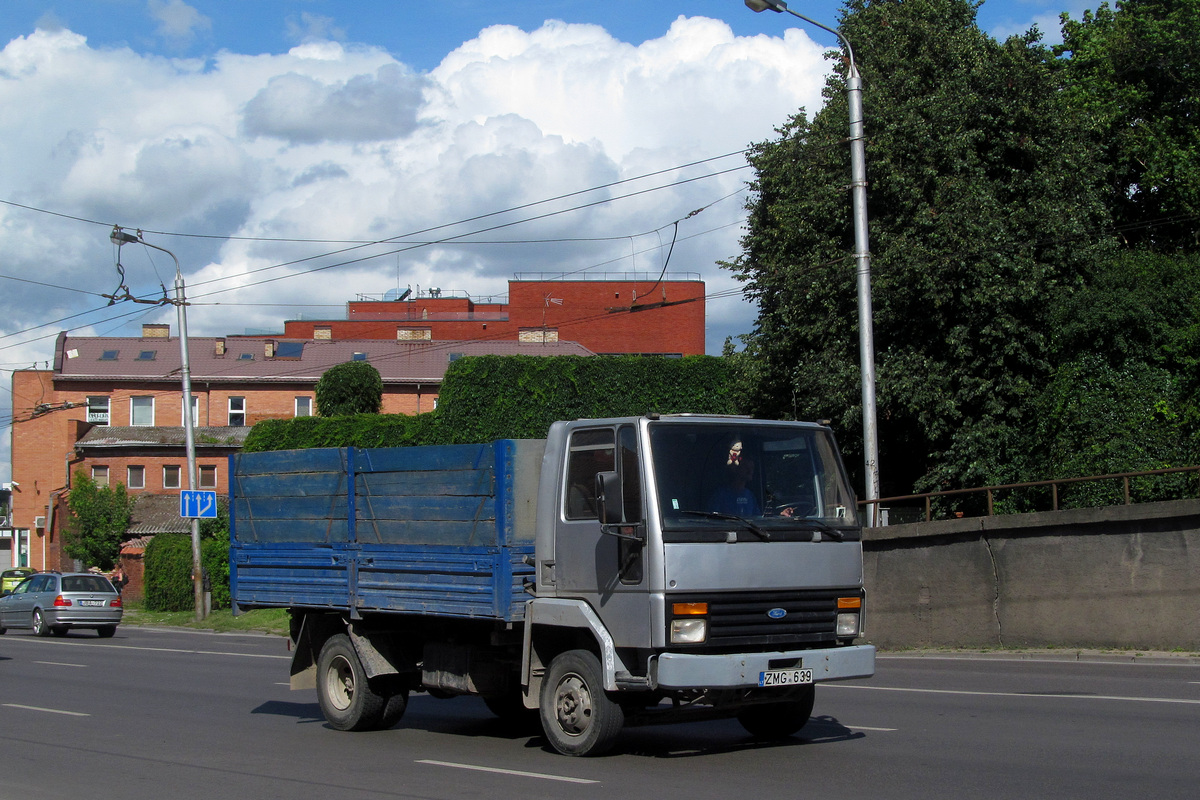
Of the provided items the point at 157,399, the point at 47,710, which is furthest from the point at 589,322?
the point at 47,710

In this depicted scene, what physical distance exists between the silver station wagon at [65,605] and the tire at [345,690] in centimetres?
2070

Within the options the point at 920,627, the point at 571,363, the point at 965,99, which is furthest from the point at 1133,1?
the point at 920,627

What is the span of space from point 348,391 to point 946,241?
95.4 feet

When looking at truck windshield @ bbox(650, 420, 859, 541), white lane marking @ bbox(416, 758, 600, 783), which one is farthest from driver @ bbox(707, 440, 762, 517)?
white lane marking @ bbox(416, 758, 600, 783)

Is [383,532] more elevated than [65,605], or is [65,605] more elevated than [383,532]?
[383,532]

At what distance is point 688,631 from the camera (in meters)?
8.01

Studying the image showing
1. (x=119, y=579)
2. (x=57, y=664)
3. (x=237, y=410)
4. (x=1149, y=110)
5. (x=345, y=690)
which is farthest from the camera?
(x=237, y=410)

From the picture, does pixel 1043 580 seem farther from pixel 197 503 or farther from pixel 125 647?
pixel 197 503

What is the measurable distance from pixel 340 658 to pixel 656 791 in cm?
435

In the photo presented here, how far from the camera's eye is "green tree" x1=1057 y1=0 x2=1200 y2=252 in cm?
2766

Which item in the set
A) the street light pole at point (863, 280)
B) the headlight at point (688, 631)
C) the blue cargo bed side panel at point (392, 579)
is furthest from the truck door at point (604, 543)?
the street light pole at point (863, 280)

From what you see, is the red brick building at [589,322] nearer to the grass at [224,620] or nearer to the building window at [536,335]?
the building window at [536,335]

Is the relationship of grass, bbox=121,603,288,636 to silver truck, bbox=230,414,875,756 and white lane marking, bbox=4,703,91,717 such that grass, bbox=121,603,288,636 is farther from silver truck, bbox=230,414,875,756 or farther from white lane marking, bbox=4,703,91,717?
silver truck, bbox=230,414,875,756

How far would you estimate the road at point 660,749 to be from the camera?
7.68 metres
